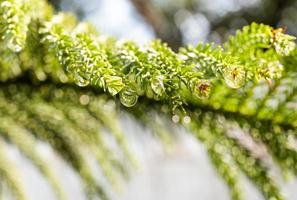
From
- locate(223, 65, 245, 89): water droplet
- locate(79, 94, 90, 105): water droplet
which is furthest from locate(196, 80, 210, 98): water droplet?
locate(79, 94, 90, 105): water droplet

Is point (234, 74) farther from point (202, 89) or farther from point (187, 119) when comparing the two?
point (187, 119)

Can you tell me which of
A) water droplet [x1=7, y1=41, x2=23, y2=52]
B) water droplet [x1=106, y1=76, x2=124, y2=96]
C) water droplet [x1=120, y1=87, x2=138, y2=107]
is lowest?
water droplet [x1=106, y1=76, x2=124, y2=96]

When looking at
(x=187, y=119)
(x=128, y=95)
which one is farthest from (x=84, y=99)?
(x=128, y=95)

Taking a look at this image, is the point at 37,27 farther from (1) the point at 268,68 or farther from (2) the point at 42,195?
(2) the point at 42,195

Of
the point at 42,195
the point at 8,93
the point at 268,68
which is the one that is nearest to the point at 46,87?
the point at 8,93

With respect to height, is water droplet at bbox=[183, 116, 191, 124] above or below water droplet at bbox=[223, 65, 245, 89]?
above

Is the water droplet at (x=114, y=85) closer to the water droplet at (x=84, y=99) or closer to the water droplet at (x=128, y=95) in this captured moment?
the water droplet at (x=128, y=95)

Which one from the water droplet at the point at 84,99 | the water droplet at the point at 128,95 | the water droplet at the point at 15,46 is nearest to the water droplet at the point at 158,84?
the water droplet at the point at 128,95

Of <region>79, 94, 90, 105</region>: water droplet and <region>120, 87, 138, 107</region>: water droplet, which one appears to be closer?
<region>120, 87, 138, 107</region>: water droplet

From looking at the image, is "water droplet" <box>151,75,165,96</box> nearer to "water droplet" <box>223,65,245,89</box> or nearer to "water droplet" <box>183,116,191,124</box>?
"water droplet" <box>223,65,245,89</box>
